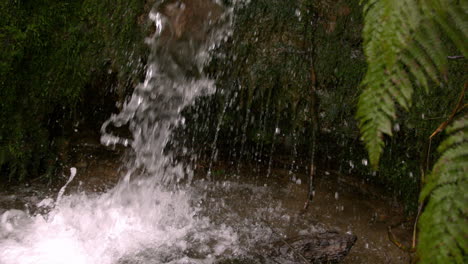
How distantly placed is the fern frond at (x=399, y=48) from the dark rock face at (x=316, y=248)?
1.44 metres

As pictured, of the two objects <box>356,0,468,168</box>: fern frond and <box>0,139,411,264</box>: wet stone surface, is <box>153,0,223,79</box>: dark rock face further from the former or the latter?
<box>356,0,468,168</box>: fern frond

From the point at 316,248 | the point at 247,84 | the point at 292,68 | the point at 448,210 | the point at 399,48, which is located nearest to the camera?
the point at 448,210

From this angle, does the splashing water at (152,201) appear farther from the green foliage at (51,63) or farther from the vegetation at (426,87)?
the vegetation at (426,87)

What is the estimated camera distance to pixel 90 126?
11.1ft

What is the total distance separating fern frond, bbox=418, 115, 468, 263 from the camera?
0.84 meters

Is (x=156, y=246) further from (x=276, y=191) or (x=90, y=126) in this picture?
(x=90, y=126)

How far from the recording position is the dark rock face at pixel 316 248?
2.27 metres

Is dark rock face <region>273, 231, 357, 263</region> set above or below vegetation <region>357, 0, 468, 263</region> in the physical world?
below

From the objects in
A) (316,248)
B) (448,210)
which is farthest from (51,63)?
(448,210)

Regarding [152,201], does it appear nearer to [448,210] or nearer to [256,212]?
[256,212]

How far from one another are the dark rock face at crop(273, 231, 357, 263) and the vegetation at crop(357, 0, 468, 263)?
1401mm

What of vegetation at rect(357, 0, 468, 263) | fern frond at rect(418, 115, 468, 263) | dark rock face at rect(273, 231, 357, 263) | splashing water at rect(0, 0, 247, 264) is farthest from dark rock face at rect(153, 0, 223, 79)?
fern frond at rect(418, 115, 468, 263)

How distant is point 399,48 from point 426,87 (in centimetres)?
13

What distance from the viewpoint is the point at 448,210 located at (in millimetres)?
862
